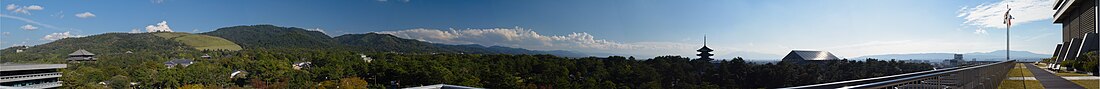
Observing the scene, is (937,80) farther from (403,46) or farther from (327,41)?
(327,41)

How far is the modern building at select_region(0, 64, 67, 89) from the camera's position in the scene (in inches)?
476

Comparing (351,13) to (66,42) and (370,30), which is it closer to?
(370,30)

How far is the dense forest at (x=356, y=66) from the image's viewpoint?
13.7 meters

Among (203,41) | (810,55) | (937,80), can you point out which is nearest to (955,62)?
(937,80)

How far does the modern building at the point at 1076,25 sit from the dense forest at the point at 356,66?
4.10 metres

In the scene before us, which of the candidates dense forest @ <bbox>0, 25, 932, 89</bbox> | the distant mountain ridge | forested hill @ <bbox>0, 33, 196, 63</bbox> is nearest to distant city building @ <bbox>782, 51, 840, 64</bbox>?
dense forest @ <bbox>0, 25, 932, 89</bbox>

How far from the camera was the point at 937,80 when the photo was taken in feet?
4.13

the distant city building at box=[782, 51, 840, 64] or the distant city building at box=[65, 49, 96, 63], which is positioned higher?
the distant city building at box=[782, 51, 840, 64]

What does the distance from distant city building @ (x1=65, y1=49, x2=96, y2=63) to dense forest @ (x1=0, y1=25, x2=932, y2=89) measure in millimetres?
150

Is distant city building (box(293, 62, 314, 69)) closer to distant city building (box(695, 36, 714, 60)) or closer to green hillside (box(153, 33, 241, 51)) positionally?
green hillside (box(153, 33, 241, 51))

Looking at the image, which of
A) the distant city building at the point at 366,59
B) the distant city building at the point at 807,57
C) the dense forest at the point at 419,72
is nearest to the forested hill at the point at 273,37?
the dense forest at the point at 419,72

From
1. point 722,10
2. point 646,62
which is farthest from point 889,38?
point 646,62

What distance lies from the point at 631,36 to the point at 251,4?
8718mm

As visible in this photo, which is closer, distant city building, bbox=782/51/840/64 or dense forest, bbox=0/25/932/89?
distant city building, bbox=782/51/840/64
